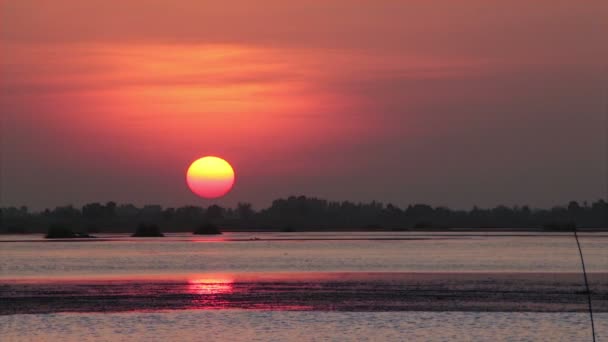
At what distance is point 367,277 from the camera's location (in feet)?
179

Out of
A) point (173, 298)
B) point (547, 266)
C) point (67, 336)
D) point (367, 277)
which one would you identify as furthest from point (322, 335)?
point (547, 266)

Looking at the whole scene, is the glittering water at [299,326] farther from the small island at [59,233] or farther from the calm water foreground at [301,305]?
the small island at [59,233]

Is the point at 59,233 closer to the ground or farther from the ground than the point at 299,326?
farther from the ground

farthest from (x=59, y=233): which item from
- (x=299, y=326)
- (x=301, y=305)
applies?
(x=299, y=326)

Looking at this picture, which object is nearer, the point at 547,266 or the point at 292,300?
the point at 292,300

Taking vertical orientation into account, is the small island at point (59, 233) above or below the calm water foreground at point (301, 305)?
above

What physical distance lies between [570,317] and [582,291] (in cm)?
1020

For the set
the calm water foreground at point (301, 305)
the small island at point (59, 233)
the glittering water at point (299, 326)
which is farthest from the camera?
the small island at point (59, 233)

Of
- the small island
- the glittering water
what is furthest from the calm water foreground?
the small island

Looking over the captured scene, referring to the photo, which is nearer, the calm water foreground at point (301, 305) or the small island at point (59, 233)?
the calm water foreground at point (301, 305)

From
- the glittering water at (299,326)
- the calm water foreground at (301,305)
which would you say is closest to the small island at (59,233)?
the calm water foreground at (301,305)

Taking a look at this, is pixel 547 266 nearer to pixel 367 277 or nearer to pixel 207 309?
pixel 367 277

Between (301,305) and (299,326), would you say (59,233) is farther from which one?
(299,326)

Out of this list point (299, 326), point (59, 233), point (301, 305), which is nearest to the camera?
point (299, 326)
